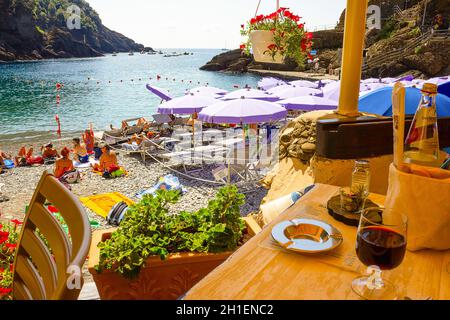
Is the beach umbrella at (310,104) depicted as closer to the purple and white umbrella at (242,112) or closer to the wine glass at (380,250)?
the purple and white umbrella at (242,112)

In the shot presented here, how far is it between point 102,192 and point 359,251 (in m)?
7.78

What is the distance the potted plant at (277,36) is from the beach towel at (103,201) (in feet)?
14.6

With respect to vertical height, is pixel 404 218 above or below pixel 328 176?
above

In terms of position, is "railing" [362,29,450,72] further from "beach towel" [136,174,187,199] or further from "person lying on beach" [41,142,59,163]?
"beach towel" [136,174,187,199]

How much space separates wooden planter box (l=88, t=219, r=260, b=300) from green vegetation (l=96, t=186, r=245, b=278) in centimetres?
5

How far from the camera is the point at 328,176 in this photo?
292cm

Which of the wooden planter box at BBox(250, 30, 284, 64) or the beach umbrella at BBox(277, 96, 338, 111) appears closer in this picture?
the wooden planter box at BBox(250, 30, 284, 64)

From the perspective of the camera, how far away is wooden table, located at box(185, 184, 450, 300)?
3.47 ft

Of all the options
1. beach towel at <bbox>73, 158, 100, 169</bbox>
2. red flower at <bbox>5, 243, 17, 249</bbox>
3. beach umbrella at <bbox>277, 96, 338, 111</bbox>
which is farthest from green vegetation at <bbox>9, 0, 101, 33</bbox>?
red flower at <bbox>5, 243, 17, 249</bbox>

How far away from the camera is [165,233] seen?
230 centimetres

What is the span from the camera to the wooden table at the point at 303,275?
41.6 inches

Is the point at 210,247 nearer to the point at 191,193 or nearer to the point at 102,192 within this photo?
the point at 191,193
